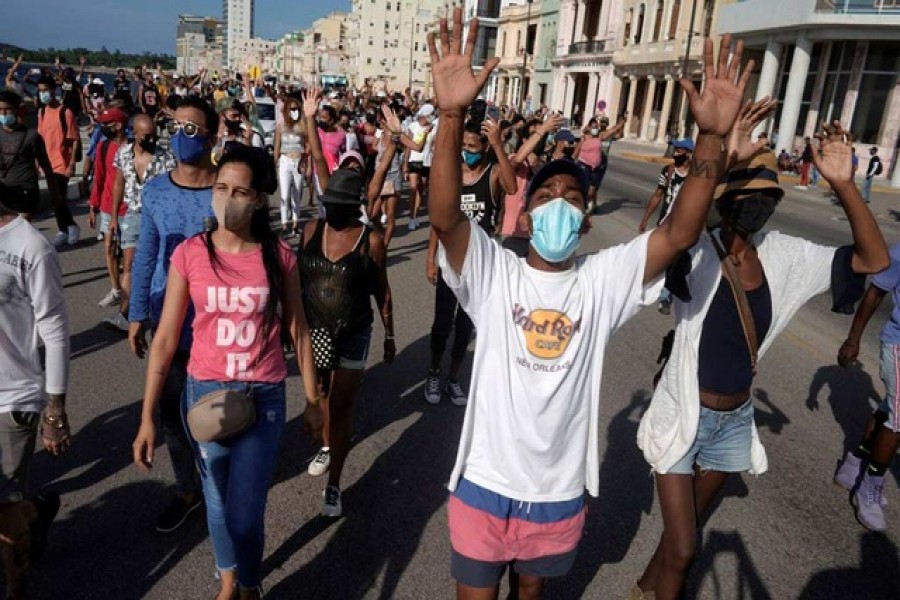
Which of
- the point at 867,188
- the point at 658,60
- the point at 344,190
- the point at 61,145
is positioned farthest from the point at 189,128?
the point at 658,60

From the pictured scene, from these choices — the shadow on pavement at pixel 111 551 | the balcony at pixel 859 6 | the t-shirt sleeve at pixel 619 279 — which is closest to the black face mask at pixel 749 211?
the t-shirt sleeve at pixel 619 279

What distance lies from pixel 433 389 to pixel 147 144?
10.5ft

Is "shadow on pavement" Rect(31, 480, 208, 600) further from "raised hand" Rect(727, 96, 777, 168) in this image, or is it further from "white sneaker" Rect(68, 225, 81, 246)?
"white sneaker" Rect(68, 225, 81, 246)

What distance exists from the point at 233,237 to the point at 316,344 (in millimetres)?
1069

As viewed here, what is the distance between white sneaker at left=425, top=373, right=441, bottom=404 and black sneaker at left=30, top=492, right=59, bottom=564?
2689 mm

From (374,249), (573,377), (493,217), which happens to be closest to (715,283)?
(573,377)

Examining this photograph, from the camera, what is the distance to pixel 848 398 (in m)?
5.95

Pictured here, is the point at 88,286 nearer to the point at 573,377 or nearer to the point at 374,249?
the point at 374,249

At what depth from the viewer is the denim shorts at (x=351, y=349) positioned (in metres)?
3.84

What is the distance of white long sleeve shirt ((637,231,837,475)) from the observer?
9.21 feet

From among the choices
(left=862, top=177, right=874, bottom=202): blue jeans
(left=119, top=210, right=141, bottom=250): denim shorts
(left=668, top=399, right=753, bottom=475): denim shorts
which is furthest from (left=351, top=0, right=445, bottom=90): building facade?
(left=668, top=399, right=753, bottom=475): denim shorts

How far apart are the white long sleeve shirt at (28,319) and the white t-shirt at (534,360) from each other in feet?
5.66

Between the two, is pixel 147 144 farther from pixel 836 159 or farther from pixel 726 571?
pixel 726 571

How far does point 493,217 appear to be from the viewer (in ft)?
19.2
